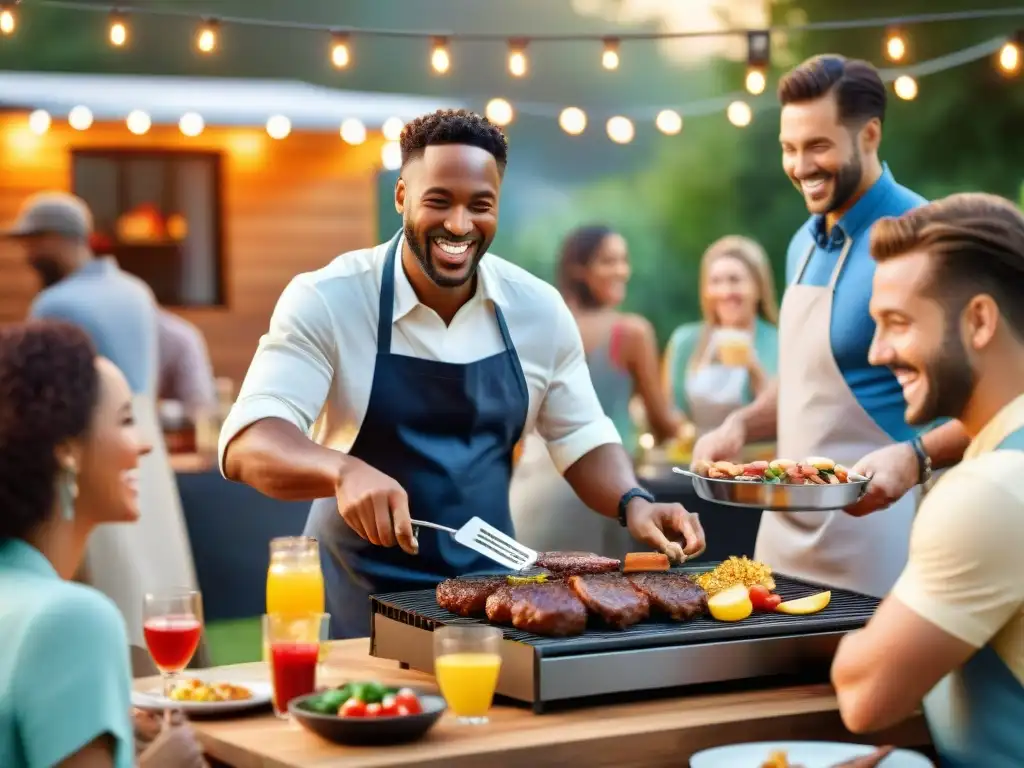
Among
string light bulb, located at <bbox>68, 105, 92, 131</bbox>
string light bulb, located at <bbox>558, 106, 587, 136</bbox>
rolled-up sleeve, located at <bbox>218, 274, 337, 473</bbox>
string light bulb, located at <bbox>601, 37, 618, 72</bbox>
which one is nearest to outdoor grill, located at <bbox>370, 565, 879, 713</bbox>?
rolled-up sleeve, located at <bbox>218, 274, 337, 473</bbox>

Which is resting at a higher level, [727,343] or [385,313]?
[385,313]

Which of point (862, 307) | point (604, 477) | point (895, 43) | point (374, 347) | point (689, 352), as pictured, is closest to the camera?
point (374, 347)

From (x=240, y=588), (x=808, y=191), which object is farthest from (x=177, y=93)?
(x=808, y=191)

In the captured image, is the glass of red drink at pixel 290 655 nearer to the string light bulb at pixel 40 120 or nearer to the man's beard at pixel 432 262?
the man's beard at pixel 432 262

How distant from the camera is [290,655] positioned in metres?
2.37

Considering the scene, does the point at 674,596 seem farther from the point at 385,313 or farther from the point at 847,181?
the point at 847,181

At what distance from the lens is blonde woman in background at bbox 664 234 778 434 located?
6.66m

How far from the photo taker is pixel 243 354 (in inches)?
453

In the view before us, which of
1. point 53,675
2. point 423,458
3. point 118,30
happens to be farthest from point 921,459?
point 118,30

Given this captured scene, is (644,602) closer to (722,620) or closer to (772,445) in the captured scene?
(722,620)

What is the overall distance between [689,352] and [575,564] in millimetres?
4756

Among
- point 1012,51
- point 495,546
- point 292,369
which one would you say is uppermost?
point 1012,51

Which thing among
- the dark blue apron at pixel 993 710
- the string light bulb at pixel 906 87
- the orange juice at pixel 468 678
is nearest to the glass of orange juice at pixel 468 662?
the orange juice at pixel 468 678

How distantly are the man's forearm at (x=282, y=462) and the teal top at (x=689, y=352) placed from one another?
4.20m
